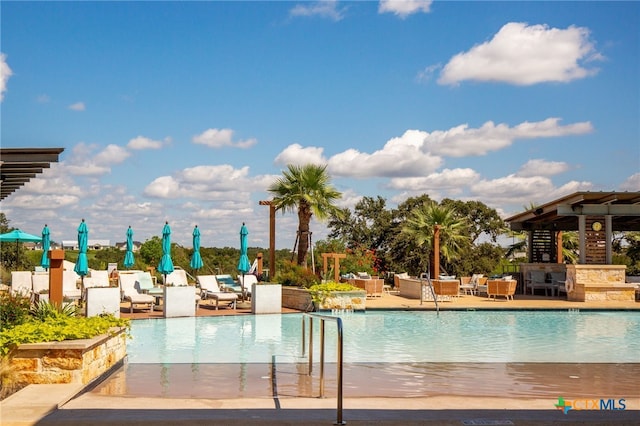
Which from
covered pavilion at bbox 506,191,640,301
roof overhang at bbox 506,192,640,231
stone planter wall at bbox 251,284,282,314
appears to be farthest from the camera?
covered pavilion at bbox 506,191,640,301

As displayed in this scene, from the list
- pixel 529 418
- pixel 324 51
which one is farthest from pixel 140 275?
pixel 529 418

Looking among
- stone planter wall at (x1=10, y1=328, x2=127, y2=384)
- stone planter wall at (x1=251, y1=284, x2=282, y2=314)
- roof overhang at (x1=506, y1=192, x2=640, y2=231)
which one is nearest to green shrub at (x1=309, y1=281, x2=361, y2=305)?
stone planter wall at (x1=251, y1=284, x2=282, y2=314)

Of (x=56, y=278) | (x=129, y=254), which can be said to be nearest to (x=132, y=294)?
(x=129, y=254)

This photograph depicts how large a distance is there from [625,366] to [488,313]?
27.7ft

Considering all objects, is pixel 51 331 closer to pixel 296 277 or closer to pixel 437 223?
pixel 296 277

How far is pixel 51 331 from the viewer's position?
745 cm

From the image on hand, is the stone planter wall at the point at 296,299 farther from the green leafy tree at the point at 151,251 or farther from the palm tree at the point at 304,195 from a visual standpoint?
the green leafy tree at the point at 151,251

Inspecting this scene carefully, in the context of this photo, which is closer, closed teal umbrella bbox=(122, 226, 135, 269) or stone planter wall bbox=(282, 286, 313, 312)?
stone planter wall bbox=(282, 286, 313, 312)

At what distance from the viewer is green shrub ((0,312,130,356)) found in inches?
285

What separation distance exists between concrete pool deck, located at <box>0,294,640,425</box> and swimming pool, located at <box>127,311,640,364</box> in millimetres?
3518

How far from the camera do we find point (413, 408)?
5723 mm

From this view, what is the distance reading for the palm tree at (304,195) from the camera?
21797 mm

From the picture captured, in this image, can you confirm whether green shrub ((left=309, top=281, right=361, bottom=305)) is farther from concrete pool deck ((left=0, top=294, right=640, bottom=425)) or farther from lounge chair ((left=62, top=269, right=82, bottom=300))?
concrete pool deck ((left=0, top=294, right=640, bottom=425))

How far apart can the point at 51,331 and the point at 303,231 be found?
1489 cm
